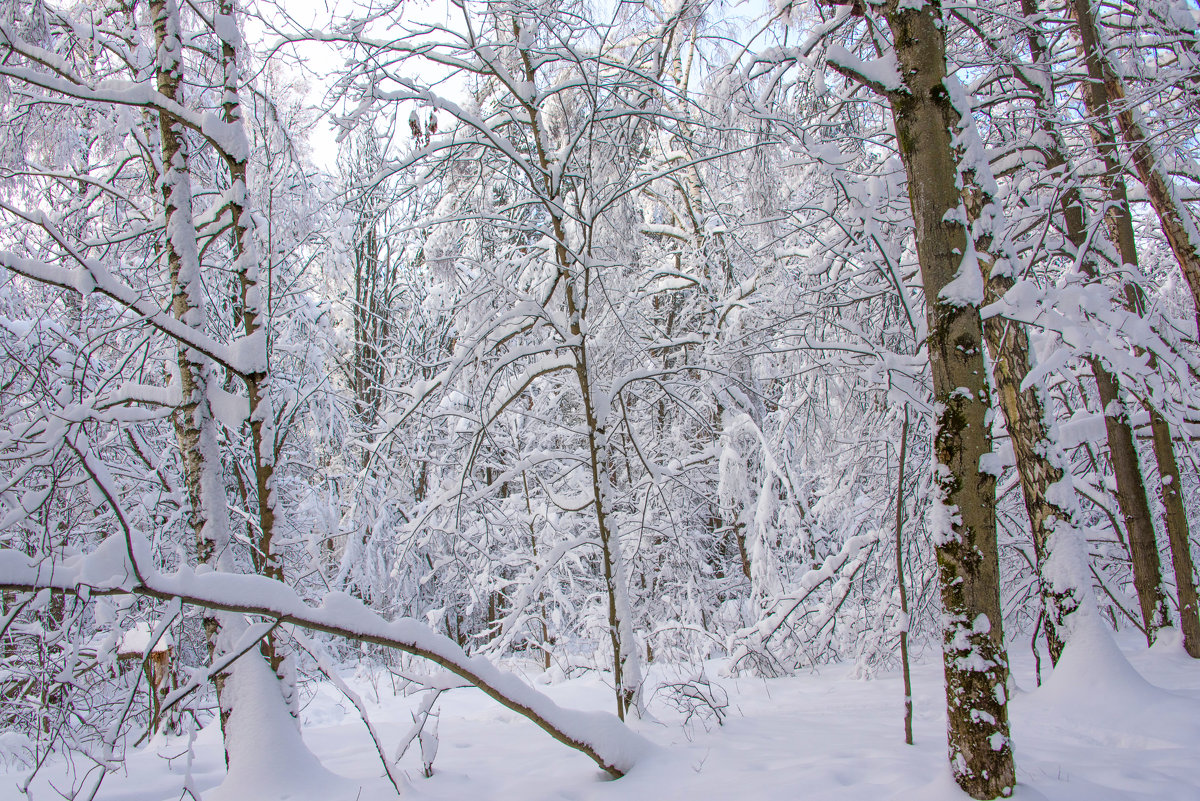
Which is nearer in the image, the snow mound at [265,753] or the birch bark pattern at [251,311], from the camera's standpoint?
the snow mound at [265,753]

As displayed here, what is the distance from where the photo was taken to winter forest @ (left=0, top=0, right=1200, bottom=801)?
280 centimetres

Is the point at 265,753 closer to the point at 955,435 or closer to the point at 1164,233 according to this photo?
the point at 955,435

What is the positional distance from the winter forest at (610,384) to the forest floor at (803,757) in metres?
0.03

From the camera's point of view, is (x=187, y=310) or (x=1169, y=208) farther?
(x=1169, y=208)

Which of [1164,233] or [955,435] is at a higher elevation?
[1164,233]

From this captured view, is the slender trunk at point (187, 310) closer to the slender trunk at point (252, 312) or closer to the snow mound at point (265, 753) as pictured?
the slender trunk at point (252, 312)

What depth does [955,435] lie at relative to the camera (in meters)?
2.72

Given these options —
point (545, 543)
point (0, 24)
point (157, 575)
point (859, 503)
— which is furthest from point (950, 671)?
point (545, 543)

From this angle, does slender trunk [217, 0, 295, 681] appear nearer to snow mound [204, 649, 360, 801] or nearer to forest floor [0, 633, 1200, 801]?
snow mound [204, 649, 360, 801]

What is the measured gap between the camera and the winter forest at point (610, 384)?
9.18 feet

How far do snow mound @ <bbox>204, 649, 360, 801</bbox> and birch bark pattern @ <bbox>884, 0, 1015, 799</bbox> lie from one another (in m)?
2.69

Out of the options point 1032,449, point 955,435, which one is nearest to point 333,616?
point 955,435

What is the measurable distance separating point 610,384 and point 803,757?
10.2 ft

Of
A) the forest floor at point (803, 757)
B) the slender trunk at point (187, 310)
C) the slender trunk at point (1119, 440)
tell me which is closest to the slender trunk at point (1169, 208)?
the slender trunk at point (1119, 440)
